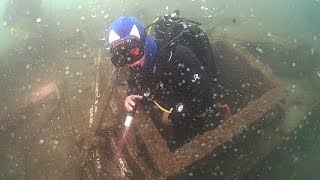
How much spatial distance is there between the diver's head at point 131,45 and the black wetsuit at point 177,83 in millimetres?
148

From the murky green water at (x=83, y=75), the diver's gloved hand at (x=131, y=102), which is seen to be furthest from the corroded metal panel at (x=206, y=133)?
the diver's gloved hand at (x=131, y=102)

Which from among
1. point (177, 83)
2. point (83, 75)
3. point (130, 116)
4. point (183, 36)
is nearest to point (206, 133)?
point (177, 83)

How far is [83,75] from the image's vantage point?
271 inches

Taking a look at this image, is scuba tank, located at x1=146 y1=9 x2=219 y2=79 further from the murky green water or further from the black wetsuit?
the murky green water

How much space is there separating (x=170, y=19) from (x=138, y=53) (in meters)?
1.11

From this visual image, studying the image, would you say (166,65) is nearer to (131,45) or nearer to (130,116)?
(131,45)

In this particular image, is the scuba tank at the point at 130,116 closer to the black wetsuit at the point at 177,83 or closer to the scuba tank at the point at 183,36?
the black wetsuit at the point at 177,83

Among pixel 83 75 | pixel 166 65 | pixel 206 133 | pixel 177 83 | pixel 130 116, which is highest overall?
pixel 166 65

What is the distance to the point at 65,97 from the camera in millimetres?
6160

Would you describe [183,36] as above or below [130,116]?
above

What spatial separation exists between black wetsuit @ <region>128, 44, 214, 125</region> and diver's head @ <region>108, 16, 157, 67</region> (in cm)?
15

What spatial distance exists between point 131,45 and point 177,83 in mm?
774

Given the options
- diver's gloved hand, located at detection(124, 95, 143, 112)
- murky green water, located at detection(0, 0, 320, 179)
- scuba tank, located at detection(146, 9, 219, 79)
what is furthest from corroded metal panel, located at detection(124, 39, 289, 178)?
scuba tank, located at detection(146, 9, 219, 79)

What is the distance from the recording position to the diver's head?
338 centimetres
